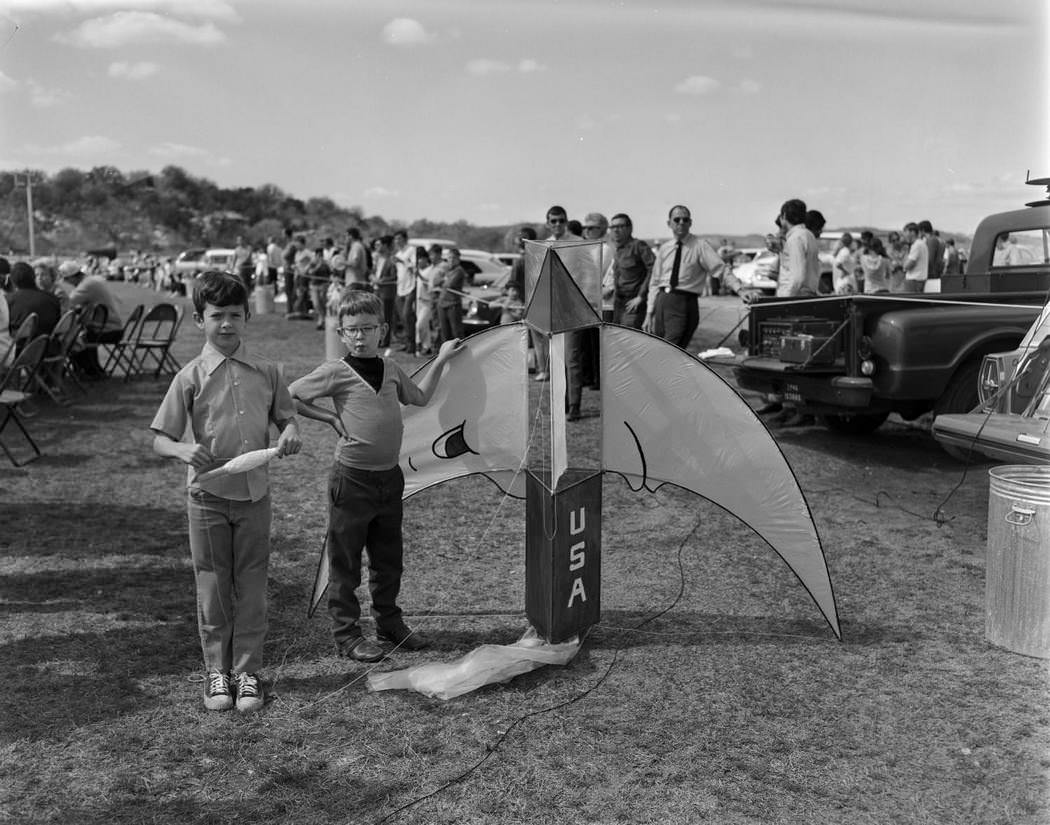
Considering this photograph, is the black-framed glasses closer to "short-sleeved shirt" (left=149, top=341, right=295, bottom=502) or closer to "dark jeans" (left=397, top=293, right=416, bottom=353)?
"short-sleeved shirt" (left=149, top=341, right=295, bottom=502)

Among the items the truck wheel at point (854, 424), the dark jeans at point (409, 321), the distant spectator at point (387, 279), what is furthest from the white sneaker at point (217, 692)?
the distant spectator at point (387, 279)

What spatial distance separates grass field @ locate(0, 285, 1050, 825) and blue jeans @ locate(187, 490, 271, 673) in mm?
217

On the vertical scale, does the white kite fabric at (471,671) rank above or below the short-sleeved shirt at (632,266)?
below

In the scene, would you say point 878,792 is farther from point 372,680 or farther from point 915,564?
point 915,564

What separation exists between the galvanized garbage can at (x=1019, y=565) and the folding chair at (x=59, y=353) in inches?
344

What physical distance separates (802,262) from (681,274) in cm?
100

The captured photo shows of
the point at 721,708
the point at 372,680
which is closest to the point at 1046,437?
the point at 721,708

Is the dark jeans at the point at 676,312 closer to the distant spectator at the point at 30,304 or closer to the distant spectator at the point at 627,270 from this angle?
the distant spectator at the point at 627,270

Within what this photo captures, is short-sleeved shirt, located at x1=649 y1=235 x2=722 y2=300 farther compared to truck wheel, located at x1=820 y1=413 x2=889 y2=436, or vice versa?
truck wheel, located at x1=820 y1=413 x2=889 y2=436

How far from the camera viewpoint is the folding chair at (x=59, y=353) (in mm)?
10508

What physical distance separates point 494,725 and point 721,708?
2.83 feet

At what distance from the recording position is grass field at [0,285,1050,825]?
336 centimetres

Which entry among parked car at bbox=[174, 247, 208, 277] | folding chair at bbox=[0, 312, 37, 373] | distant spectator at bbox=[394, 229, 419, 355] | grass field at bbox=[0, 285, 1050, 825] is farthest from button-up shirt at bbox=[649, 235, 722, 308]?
parked car at bbox=[174, 247, 208, 277]

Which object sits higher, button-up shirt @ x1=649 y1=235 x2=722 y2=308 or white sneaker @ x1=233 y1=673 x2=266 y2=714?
button-up shirt @ x1=649 y1=235 x2=722 y2=308
